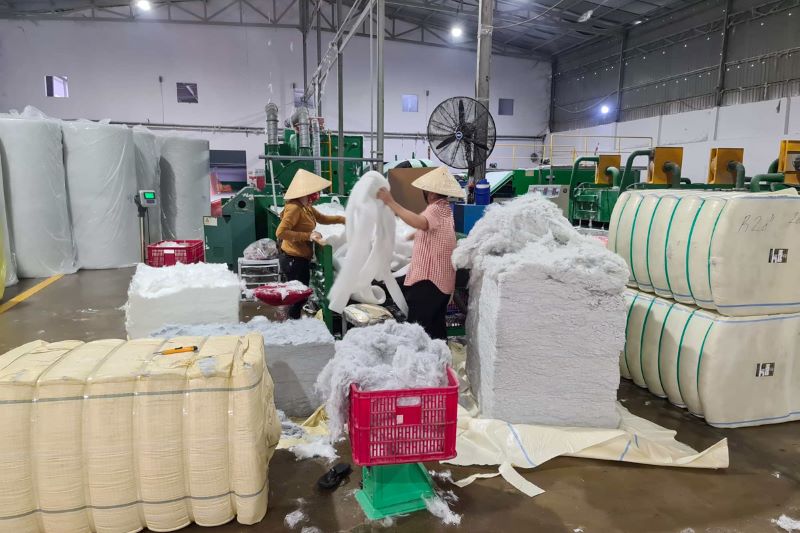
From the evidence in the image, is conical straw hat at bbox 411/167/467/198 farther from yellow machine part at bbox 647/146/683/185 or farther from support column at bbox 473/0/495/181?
yellow machine part at bbox 647/146/683/185

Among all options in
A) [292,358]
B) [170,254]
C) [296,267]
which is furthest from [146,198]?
[292,358]

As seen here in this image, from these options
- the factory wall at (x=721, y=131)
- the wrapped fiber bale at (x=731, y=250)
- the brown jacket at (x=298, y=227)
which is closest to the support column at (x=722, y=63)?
the factory wall at (x=721, y=131)

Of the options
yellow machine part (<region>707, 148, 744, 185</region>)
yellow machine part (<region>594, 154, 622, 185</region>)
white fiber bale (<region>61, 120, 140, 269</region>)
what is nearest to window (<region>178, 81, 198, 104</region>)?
white fiber bale (<region>61, 120, 140, 269</region>)

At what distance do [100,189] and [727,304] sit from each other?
791cm

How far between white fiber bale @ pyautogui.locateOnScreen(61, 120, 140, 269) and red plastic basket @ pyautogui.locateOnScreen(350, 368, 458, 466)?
7.09 meters

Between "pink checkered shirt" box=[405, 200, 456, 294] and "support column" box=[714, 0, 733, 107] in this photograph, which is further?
"support column" box=[714, 0, 733, 107]

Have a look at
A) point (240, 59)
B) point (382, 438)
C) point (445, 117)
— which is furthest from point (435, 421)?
point (240, 59)

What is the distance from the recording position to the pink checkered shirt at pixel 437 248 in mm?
3246

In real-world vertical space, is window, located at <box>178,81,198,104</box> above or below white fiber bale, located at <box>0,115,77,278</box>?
above

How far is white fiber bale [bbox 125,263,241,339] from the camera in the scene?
130 inches

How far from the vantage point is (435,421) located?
2020 mm

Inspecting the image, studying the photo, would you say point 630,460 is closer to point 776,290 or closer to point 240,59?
point 776,290

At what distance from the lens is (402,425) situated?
1996 mm

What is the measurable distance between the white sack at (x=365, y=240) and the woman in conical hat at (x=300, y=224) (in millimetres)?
892
